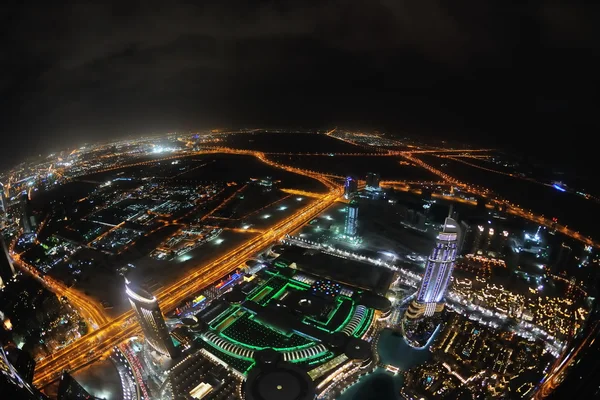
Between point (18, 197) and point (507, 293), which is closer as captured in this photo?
point (507, 293)

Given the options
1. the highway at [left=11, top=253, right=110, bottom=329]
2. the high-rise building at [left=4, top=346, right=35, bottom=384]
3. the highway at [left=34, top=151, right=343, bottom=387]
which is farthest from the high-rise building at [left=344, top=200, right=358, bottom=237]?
the high-rise building at [left=4, top=346, right=35, bottom=384]

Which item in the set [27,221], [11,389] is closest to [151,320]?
[11,389]

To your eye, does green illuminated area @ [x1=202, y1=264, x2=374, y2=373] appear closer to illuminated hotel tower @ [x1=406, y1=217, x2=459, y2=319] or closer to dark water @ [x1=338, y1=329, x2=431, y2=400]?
dark water @ [x1=338, y1=329, x2=431, y2=400]

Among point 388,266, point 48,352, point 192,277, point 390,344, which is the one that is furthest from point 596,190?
point 48,352

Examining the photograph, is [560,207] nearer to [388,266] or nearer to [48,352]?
[388,266]

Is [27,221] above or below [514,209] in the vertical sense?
below

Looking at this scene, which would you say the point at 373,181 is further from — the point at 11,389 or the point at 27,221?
the point at 27,221
